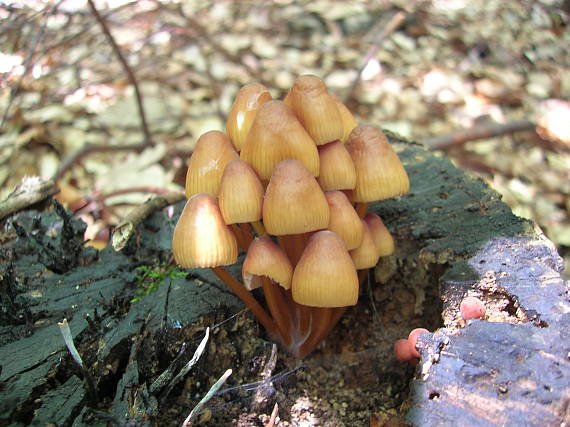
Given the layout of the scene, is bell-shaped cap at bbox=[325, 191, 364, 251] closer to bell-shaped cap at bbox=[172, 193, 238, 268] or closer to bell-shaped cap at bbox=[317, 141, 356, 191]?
bell-shaped cap at bbox=[317, 141, 356, 191]

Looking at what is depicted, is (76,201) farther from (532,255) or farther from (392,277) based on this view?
(532,255)

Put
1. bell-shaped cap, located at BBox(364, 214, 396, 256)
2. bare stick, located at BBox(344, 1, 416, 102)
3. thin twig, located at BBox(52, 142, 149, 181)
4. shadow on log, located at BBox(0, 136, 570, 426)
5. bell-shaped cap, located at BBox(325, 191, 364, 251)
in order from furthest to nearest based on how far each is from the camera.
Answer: bare stick, located at BBox(344, 1, 416, 102)
thin twig, located at BBox(52, 142, 149, 181)
bell-shaped cap, located at BBox(364, 214, 396, 256)
bell-shaped cap, located at BBox(325, 191, 364, 251)
shadow on log, located at BBox(0, 136, 570, 426)

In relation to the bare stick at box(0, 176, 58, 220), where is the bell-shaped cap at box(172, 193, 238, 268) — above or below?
above

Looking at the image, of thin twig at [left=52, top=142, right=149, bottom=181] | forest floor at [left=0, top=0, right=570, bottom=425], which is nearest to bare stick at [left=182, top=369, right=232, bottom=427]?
forest floor at [left=0, top=0, right=570, bottom=425]

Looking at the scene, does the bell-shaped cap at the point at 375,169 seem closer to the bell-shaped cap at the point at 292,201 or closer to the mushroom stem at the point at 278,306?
the bell-shaped cap at the point at 292,201

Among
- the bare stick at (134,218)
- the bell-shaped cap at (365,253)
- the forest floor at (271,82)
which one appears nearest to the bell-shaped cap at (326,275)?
the bell-shaped cap at (365,253)

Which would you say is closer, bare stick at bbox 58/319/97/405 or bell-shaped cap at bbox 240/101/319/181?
bare stick at bbox 58/319/97/405

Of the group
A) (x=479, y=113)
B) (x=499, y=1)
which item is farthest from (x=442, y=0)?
(x=479, y=113)
